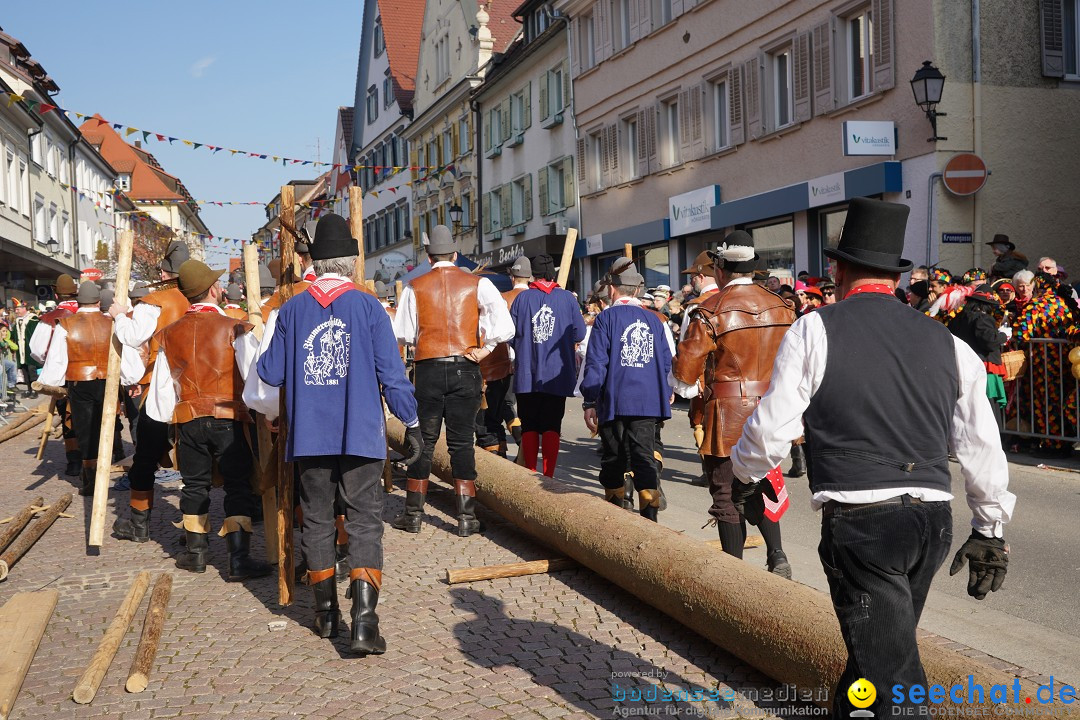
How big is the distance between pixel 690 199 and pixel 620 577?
59.6 feet

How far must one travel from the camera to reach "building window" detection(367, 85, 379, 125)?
183 ft

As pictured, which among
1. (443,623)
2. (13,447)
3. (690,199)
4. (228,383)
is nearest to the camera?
(443,623)

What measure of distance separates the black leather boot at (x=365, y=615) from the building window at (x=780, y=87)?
16.4 meters

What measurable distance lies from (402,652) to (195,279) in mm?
3027

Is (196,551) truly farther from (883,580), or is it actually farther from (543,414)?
(883,580)

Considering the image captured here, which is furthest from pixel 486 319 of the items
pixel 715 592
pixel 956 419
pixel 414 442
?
pixel 956 419

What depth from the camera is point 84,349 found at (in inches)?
406

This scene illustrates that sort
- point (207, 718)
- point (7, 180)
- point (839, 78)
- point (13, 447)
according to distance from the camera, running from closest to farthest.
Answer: point (207, 718)
point (13, 447)
point (839, 78)
point (7, 180)

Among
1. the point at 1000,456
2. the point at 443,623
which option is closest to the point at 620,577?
the point at 443,623

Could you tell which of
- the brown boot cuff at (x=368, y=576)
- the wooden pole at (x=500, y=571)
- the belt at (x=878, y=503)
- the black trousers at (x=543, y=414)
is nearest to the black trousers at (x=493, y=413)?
the black trousers at (x=543, y=414)

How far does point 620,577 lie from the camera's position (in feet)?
18.4

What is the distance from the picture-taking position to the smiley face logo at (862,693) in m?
3.08

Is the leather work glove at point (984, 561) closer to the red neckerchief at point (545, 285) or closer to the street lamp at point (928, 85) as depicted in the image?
the red neckerchief at point (545, 285)

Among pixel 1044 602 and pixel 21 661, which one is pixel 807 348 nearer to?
pixel 1044 602
